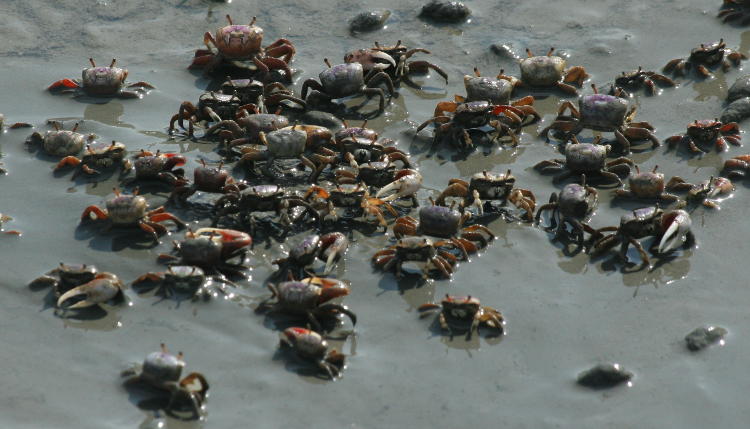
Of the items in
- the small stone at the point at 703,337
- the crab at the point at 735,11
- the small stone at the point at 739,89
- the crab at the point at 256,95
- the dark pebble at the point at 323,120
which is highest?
the small stone at the point at 703,337

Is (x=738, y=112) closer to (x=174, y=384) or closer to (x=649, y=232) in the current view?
(x=649, y=232)

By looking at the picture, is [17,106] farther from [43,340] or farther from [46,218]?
[43,340]

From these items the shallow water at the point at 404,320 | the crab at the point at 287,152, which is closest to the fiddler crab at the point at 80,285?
the shallow water at the point at 404,320

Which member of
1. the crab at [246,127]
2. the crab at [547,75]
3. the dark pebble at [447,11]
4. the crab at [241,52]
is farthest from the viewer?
the dark pebble at [447,11]

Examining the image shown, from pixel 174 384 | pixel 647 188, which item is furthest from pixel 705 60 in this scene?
pixel 174 384

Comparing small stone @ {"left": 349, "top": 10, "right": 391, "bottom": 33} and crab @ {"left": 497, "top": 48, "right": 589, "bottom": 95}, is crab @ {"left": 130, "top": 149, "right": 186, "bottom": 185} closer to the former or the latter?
crab @ {"left": 497, "top": 48, "right": 589, "bottom": 95}

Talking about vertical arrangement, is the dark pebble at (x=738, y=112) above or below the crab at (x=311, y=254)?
below

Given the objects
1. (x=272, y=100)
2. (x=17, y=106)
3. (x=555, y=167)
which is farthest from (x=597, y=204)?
(x=17, y=106)

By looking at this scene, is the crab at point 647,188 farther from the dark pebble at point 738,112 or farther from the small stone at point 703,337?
the small stone at point 703,337
